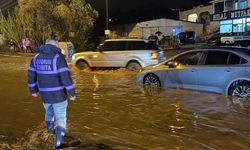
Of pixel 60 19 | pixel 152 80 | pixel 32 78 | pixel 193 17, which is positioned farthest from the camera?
pixel 193 17

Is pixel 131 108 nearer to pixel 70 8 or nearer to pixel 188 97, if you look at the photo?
pixel 188 97

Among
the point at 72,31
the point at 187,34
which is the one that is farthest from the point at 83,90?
the point at 187,34

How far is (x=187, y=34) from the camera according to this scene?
57.3 metres

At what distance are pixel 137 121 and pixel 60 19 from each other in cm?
3446

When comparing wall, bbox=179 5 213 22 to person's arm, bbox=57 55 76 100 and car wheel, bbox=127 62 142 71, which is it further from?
person's arm, bbox=57 55 76 100

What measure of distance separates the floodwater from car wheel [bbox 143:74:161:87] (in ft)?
1.32

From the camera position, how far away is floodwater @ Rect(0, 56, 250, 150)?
7.89m

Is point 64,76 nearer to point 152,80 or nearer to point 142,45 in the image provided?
point 152,80

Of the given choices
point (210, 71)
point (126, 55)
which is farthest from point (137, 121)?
point (126, 55)

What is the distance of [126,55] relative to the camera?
2103 centimetres

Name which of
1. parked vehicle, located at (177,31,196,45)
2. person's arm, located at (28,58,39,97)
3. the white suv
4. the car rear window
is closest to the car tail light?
the white suv

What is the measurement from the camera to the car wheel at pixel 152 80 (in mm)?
14484

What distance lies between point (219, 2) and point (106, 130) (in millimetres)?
54875

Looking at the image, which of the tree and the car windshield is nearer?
the car windshield
